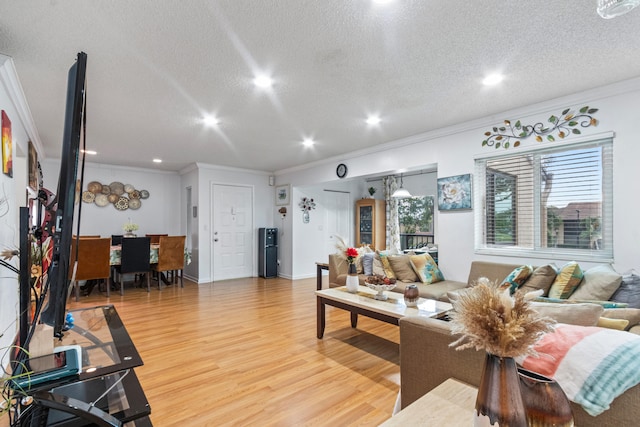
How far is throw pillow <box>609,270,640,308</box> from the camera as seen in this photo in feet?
7.09

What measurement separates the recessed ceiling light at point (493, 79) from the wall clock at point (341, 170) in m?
2.81

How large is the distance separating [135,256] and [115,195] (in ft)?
5.87

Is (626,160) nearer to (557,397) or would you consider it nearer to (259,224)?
(557,397)

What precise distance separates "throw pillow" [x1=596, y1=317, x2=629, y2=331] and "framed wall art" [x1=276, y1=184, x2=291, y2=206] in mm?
5646

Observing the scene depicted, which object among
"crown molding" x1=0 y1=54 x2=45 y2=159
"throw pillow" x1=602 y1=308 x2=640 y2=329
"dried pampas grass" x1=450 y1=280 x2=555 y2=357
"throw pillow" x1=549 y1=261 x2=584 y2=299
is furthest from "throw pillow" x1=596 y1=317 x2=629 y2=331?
"crown molding" x1=0 y1=54 x2=45 y2=159

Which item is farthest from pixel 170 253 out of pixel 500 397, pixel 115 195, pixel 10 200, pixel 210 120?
pixel 500 397

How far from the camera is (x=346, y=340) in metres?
3.14

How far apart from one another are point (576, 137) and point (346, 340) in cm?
294

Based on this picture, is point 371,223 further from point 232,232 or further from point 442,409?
point 442,409

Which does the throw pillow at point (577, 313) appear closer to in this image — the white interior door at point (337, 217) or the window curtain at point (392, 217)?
the white interior door at point (337, 217)

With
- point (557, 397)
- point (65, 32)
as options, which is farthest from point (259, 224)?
point (557, 397)

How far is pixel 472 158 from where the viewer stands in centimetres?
361

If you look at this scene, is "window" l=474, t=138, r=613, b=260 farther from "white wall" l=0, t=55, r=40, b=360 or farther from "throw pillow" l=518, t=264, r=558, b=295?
"white wall" l=0, t=55, r=40, b=360

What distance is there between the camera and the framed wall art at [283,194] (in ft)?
21.8
